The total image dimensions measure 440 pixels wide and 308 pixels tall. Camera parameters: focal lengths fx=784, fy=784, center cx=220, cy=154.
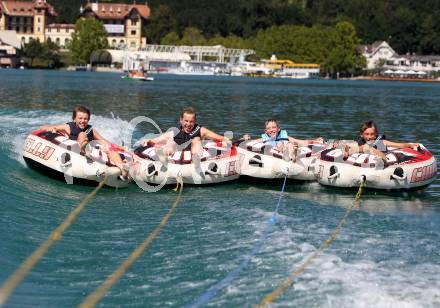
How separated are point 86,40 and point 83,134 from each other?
16295 cm

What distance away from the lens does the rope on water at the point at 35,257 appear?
8719 mm

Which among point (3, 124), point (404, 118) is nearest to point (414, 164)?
point (3, 124)

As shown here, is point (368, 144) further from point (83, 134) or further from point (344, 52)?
point (344, 52)

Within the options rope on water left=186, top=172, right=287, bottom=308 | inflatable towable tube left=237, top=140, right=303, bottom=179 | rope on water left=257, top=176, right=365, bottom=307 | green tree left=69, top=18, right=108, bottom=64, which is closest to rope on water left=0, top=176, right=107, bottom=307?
rope on water left=186, top=172, right=287, bottom=308

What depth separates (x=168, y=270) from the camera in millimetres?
9609

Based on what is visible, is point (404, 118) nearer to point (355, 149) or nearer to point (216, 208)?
point (355, 149)

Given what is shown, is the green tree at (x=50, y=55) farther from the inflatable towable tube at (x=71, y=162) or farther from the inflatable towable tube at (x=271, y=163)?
the inflatable towable tube at (x=271, y=163)

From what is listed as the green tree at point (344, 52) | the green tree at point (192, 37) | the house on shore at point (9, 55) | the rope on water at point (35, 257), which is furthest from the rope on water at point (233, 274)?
the house on shore at point (9, 55)

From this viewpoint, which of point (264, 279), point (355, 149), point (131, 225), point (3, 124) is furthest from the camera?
point (3, 124)

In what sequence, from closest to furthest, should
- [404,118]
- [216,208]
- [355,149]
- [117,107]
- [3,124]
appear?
[216,208] → [355,149] → [3,124] → [404,118] → [117,107]

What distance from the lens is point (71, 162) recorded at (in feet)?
48.4

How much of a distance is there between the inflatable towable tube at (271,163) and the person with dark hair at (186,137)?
959mm

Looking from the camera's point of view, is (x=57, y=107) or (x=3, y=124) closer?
(x=3, y=124)

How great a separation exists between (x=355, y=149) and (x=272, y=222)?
3.74m
